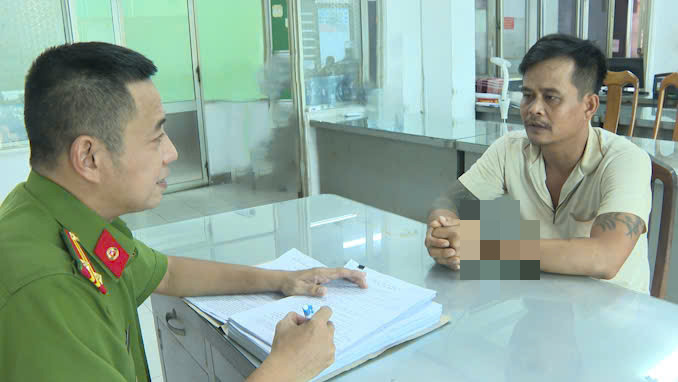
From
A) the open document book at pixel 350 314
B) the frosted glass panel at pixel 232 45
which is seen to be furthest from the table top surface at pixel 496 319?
the frosted glass panel at pixel 232 45

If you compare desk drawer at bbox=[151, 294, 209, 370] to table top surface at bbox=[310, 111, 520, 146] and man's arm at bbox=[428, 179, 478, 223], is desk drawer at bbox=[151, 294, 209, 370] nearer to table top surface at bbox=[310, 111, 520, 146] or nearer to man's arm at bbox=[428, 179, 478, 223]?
man's arm at bbox=[428, 179, 478, 223]

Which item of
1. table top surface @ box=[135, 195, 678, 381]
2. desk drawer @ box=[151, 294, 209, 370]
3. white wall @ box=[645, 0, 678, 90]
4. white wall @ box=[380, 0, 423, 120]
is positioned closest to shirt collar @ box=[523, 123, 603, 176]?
table top surface @ box=[135, 195, 678, 381]

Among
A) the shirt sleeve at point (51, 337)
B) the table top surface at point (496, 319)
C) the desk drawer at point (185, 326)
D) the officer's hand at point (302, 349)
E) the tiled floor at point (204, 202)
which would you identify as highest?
the shirt sleeve at point (51, 337)

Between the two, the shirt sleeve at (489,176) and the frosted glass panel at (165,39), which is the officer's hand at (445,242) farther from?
the frosted glass panel at (165,39)

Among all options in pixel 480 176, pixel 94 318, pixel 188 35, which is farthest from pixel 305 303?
pixel 188 35

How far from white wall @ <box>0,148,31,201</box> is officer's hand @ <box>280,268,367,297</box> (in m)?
2.69

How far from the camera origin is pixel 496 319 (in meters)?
0.99

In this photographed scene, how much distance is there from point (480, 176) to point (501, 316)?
0.71 m

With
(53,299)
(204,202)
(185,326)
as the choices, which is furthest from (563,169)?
(204,202)

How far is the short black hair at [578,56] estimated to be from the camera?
1478mm

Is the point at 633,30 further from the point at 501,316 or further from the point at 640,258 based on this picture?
the point at 501,316

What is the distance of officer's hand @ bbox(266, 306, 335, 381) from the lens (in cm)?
80

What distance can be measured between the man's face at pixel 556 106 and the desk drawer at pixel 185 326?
3.24 feet

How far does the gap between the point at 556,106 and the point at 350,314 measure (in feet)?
2.86
